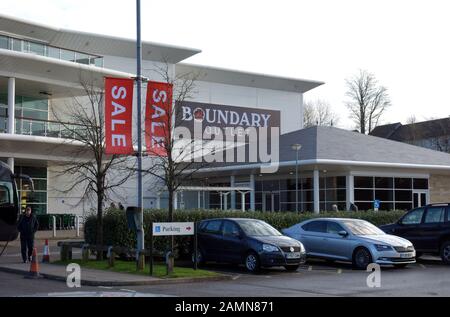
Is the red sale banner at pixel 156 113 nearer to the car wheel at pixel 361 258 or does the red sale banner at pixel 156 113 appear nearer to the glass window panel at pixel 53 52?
the car wheel at pixel 361 258

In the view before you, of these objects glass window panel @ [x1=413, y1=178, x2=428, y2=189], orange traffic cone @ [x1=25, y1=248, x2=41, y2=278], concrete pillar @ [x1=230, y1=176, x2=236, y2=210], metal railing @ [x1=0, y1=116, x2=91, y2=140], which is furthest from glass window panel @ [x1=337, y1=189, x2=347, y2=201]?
orange traffic cone @ [x1=25, y1=248, x2=41, y2=278]

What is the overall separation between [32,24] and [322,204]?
21510 mm

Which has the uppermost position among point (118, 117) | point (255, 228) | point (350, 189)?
point (118, 117)

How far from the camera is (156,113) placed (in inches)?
746

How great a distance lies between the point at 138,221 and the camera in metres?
18.1

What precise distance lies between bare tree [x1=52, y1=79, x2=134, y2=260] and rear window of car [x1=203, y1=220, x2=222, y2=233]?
11.0 feet

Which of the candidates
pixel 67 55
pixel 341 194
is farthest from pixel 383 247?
pixel 67 55

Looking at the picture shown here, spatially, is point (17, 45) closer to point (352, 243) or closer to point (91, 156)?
point (91, 156)

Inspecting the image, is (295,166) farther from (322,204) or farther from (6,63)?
(6,63)

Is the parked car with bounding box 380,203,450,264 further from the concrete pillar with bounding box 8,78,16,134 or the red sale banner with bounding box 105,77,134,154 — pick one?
the concrete pillar with bounding box 8,78,16,134

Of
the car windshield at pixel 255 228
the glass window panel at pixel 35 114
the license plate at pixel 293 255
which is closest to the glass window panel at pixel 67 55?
the glass window panel at pixel 35 114

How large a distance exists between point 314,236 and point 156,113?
659 cm

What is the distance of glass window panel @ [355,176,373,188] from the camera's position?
37844 millimetres

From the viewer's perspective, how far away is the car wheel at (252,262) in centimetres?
1838
